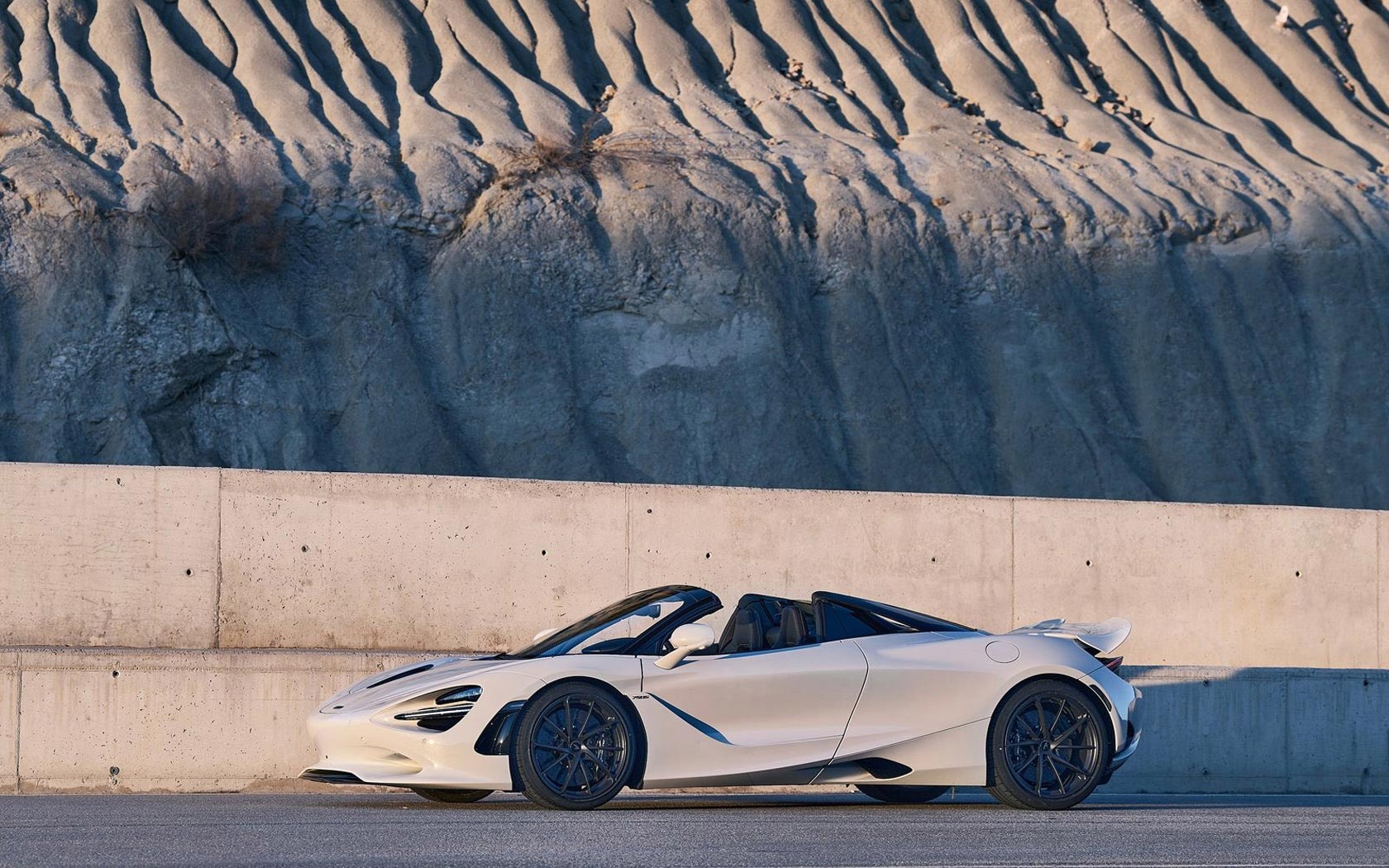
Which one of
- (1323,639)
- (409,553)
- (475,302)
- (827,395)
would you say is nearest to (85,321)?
(475,302)

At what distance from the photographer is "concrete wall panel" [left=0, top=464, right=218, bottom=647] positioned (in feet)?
40.3

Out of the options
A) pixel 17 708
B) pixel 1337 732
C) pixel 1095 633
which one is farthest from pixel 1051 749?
pixel 17 708

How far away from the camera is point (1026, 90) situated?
3544cm

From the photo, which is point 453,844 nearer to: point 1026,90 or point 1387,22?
point 1026,90

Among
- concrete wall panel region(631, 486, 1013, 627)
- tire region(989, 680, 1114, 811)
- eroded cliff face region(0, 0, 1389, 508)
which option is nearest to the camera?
tire region(989, 680, 1114, 811)

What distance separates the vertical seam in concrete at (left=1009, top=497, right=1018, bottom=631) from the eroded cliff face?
12.7m

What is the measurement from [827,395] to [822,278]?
96.2 inches

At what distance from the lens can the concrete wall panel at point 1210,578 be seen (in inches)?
536

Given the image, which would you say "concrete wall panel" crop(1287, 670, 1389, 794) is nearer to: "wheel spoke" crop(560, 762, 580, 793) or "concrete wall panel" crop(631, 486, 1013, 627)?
"concrete wall panel" crop(631, 486, 1013, 627)

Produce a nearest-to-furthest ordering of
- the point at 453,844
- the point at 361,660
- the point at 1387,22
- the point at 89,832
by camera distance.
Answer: the point at 453,844 < the point at 89,832 < the point at 361,660 < the point at 1387,22

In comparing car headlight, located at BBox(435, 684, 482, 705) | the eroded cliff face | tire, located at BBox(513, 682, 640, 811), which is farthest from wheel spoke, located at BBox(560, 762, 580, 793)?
the eroded cliff face

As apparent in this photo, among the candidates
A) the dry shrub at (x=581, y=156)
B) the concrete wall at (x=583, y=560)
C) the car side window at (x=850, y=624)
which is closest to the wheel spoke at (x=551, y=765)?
the car side window at (x=850, y=624)

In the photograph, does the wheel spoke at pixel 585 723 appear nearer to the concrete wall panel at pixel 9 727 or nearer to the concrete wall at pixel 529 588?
the concrete wall at pixel 529 588

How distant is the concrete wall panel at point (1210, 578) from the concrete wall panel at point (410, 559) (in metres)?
3.47
